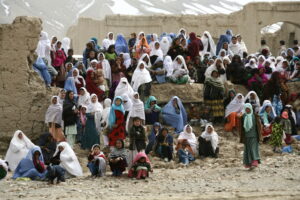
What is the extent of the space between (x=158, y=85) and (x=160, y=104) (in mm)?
437

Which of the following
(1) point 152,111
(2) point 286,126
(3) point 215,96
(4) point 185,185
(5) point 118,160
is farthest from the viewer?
(3) point 215,96

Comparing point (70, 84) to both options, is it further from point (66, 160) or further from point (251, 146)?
point (251, 146)

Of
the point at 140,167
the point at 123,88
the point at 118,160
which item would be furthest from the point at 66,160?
the point at 123,88

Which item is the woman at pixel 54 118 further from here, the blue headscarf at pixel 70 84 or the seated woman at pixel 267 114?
the seated woman at pixel 267 114

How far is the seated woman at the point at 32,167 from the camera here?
12.2m

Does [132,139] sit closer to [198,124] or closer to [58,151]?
[58,151]

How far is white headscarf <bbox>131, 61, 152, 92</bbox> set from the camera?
15625 millimetres

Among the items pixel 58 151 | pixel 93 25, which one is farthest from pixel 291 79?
pixel 93 25

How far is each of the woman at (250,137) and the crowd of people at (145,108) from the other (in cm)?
2

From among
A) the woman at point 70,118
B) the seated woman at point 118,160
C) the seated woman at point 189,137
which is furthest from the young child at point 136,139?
the woman at point 70,118

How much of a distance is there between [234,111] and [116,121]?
9.61 ft

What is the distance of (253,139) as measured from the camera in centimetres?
1265

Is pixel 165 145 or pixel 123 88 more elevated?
pixel 123 88

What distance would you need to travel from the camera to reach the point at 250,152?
41.2ft
